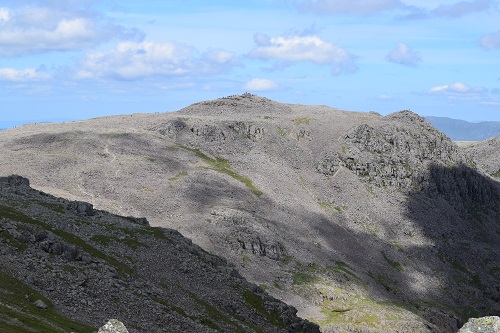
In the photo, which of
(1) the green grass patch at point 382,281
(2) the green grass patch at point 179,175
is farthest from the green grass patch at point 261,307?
(2) the green grass patch at point 179,175

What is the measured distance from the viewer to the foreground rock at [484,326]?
124 ft

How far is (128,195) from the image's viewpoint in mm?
164875

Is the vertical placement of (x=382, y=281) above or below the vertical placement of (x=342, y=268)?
below

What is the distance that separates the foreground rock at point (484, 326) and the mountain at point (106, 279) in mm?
37861

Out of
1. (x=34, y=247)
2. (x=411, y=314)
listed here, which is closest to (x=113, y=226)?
(x=34, y=247)

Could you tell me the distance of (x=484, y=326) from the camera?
1510 inches

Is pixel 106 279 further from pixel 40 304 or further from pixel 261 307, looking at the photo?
pixel 261 307

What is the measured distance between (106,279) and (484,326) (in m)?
56.0

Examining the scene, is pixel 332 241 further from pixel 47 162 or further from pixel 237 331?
pixel 237 331

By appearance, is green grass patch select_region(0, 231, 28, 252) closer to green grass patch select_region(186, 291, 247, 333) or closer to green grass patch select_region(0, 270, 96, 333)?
green grass patch select_region(0, 270, 96, 333)

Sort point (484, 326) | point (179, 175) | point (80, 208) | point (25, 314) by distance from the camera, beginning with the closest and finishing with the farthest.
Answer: point (484, 326) < point (25, 314) < point (80, 208) < point (179, 175)

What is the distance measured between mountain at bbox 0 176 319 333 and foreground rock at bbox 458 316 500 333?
1491 inches

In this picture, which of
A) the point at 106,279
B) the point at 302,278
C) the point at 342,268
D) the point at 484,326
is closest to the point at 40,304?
the point at 106,279

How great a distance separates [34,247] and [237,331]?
3205 cm
